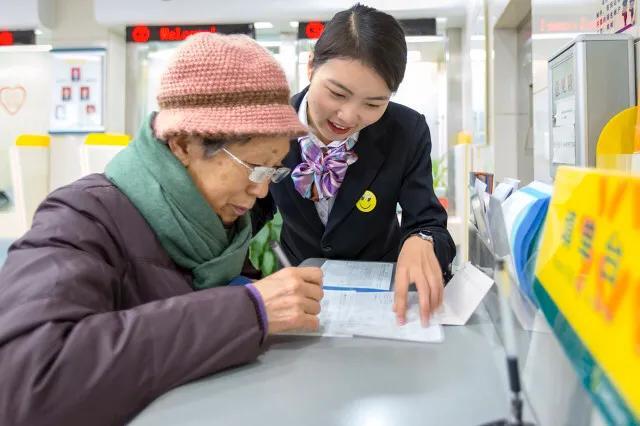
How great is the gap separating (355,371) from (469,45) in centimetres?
371

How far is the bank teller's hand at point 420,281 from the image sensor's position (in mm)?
1015

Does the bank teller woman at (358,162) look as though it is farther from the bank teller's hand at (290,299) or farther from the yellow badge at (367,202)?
the bank teller's hand at (290,299)

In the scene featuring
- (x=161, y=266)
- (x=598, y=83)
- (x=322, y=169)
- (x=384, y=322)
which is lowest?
(x=384, y=322)

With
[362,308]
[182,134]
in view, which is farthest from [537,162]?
[182,134]

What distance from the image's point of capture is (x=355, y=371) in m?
0.76

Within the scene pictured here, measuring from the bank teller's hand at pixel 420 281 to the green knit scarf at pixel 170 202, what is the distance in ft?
1.22

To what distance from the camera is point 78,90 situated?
467 centimetres

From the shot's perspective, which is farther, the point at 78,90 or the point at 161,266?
the point at 78,90

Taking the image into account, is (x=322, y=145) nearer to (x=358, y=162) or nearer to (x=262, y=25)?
(x=358, y=162)

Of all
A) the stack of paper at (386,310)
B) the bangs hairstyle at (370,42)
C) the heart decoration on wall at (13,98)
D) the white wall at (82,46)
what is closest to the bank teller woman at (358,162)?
the bangs hairstyle at (370,42)

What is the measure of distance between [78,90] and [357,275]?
421 cm

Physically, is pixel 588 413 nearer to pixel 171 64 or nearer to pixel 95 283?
pixel 95 283

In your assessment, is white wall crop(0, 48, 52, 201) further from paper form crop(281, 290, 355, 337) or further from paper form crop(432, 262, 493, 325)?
paper form crop(432, 262, 493, 325)

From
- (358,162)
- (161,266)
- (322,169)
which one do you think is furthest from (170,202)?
(358,162)
